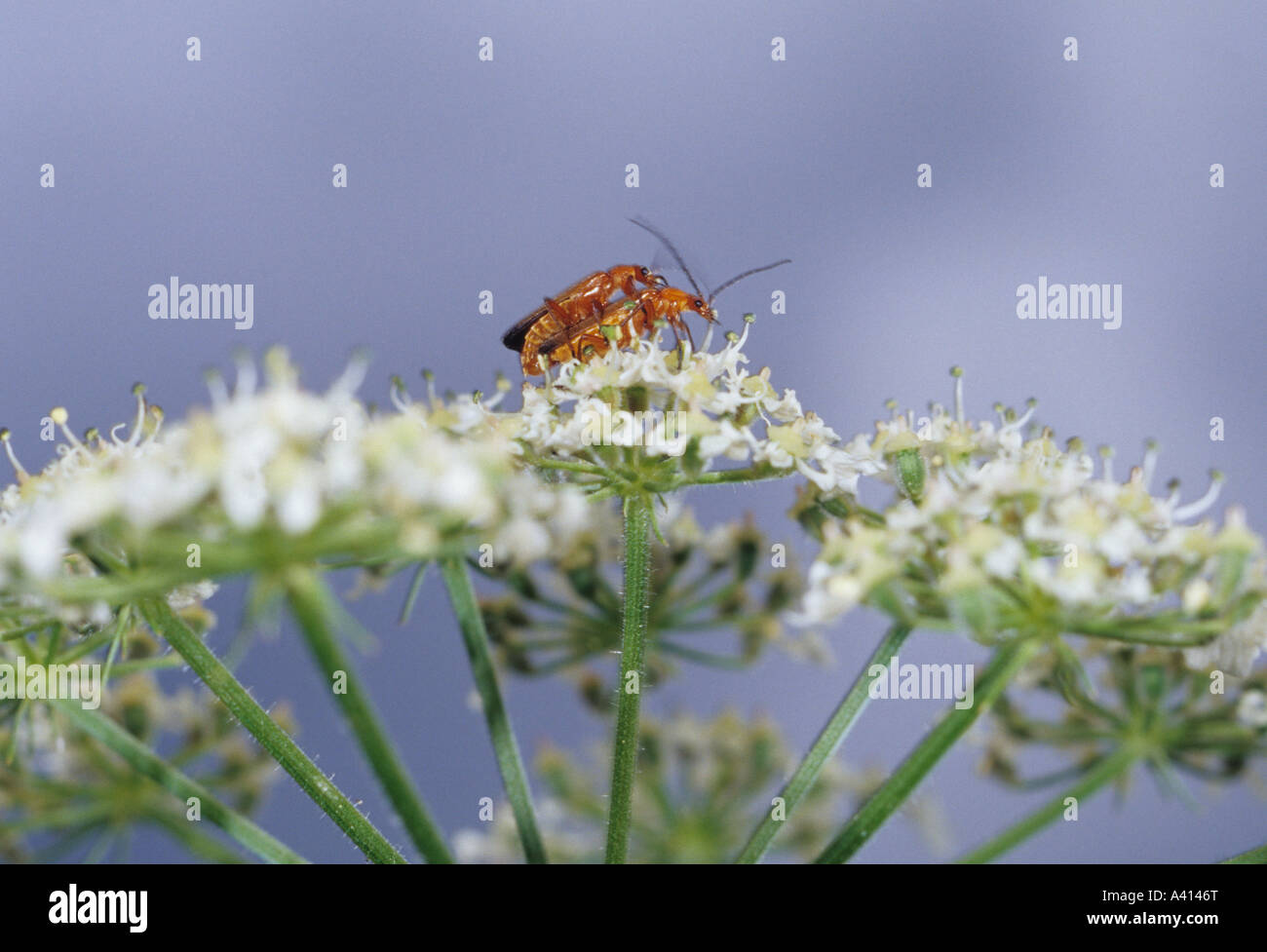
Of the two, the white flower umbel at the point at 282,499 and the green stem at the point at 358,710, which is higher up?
the white flower umbel at the point at 282,499

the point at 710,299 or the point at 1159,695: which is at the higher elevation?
the point at 710,299

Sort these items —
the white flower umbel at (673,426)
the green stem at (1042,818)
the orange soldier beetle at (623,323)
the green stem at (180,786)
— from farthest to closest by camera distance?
1. the orange soldier beetle at (623,323)
2. the white flower umbel at (673,426)
3. the green stem at (180,786)
4. the green stem at (1042,818)

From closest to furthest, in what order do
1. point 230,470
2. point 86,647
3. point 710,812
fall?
point 230,470
point 86,647
point 710,812

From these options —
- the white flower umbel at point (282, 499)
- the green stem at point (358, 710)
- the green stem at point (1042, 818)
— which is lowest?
the green stem at point (1042, 818)

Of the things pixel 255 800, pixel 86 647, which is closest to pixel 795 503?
pixel 86 647

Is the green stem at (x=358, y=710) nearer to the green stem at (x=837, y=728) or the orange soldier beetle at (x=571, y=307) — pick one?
the green stem at (x=837, y=728)

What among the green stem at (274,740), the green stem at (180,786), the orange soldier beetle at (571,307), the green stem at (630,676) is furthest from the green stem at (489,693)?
the orange soldier beetle at (571,307)
